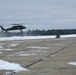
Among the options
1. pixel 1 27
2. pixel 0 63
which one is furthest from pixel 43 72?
pixel 1 27

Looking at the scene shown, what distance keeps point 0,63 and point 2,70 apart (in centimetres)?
168

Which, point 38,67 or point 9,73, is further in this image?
point 38,67

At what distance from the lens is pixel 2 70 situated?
10070 millimetres

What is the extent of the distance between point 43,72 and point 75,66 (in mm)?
1613

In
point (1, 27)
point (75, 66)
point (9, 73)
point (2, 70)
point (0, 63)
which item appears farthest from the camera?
point (1, 27)

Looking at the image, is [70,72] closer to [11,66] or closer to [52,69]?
[52,69]

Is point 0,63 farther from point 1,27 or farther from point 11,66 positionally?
point 1,27

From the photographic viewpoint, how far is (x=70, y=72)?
31.1 feet

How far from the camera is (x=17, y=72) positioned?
31.5ft

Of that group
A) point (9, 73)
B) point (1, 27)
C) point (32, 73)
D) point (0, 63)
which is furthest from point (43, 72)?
point (1, 27)

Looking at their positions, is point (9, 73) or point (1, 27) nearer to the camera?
point (9, 73)

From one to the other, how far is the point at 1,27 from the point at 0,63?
248ft

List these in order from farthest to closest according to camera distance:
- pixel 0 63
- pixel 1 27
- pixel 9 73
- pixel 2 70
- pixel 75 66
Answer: pixel 1 27 → pixel 0 63 → pixel 75 66 → pixel 2 70 → pixel 9 73

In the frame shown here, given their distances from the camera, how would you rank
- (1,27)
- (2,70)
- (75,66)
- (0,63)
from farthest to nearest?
(1,27)
(0,63)
(75,66)
(2,70)
